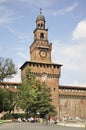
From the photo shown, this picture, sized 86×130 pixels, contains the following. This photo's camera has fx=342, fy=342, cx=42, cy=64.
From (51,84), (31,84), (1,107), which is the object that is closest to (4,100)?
(1,107)

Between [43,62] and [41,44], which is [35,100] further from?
[41,44]

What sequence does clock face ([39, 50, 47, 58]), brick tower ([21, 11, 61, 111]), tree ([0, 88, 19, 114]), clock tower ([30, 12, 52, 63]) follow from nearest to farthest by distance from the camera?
1. tree ([0, 88, 19, 114])
2. brick tower ([21, 11, 61, 111])
3. clock tower ([30, 12, 52, 63])
4. clock face ([39, 50, 47, 58])

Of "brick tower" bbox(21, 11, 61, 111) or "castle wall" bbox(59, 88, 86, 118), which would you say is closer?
"brick tower" bbox(21, 11, 61, 111)

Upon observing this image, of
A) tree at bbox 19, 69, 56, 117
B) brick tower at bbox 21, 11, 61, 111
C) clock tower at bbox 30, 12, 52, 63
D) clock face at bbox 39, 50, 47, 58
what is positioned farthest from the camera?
Answer: clock face at bbox 39, 50, 47, 58

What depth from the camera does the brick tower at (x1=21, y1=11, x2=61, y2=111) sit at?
209 feet

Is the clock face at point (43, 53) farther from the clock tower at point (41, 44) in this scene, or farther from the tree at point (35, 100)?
the tree at point (35, 100)

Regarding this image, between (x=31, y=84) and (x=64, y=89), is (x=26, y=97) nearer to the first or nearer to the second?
(x=31, y=84)

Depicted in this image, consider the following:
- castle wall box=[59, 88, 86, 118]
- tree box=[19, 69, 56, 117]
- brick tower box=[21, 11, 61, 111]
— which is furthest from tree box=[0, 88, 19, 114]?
castle wall box=[59, 88, 86, 118]

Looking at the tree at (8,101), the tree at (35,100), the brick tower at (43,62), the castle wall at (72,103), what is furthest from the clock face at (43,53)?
the tree at (8,101)

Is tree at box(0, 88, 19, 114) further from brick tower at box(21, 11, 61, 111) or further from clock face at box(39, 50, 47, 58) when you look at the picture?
clock face at box(39, 50, 47, 58)

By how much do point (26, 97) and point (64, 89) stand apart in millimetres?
13839

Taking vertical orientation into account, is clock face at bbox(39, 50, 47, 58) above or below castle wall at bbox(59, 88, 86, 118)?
above

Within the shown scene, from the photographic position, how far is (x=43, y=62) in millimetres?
64312

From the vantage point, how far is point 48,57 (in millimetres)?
66000
